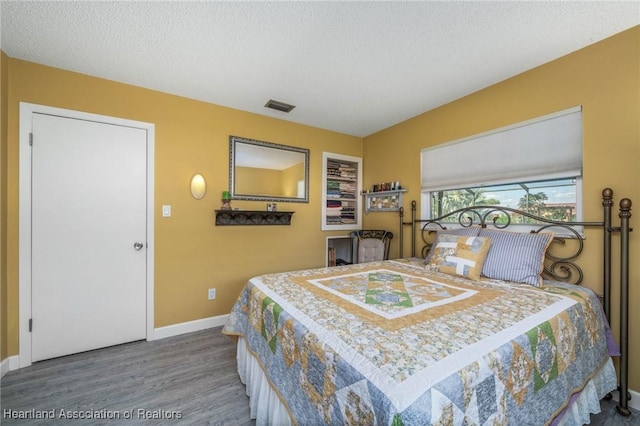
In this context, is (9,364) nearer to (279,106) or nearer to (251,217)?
(251,217)

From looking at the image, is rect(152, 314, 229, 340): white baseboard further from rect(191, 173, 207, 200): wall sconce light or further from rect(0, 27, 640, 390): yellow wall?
rect(191, 173, 207, 200): wall sconce light

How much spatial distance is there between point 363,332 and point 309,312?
33 centimetres

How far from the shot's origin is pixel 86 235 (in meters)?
2.29

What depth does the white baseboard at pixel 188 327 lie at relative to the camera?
2587 millimetres

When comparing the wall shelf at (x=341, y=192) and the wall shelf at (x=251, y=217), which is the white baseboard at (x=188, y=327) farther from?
the wall shelf at (x=341, y=192)

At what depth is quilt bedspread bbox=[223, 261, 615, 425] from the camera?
824 millimetres

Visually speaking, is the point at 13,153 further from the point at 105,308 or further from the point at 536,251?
the point at 536,251

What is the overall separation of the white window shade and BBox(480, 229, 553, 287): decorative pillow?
0.55 meters

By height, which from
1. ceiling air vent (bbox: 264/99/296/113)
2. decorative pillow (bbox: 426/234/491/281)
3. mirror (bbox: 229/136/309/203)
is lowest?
decorative pillow (bbox: 426/234/491/281)

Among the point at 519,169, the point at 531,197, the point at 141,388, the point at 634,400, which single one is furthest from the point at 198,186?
the point at 634,400

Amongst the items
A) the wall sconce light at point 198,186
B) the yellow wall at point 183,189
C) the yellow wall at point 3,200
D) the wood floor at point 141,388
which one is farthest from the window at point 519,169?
the yellow wall at point 3,200

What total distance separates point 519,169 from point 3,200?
417 centimetres

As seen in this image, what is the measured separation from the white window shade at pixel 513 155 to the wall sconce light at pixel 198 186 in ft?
8.29

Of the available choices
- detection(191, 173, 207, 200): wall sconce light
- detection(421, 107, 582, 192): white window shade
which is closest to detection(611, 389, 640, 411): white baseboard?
detection(421, 107, 582, 192): white window shade
